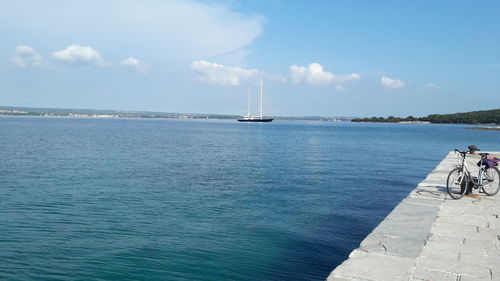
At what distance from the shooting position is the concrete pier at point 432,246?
5814 millimetres

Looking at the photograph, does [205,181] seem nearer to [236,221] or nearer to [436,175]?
[236,221]

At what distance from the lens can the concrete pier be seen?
19.1 feet

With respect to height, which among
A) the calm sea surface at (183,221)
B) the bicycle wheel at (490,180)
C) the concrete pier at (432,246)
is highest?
the bicycle wheel at (490,180)

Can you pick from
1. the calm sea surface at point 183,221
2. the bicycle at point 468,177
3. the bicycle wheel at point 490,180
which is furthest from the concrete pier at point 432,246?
the calm sea surface at point 183,221

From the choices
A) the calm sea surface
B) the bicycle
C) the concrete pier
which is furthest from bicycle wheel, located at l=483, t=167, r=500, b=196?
the calm sea surface

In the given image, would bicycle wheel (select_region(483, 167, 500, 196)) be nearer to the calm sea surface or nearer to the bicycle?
the bicycle

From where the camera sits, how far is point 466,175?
37.3 ft

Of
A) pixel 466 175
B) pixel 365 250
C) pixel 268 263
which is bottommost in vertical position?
pixel 268 263

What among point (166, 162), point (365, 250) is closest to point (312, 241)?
point (365, 250)

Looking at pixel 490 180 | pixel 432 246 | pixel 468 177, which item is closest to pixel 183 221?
pixel 432 246

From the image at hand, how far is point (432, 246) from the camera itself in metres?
7.10

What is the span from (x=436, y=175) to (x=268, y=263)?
9386 millimetres

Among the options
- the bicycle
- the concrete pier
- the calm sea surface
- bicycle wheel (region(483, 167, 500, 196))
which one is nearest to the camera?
the concrete pier

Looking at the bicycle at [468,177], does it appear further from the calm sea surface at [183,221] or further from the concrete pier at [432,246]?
the calm sea surface at [183,221]
